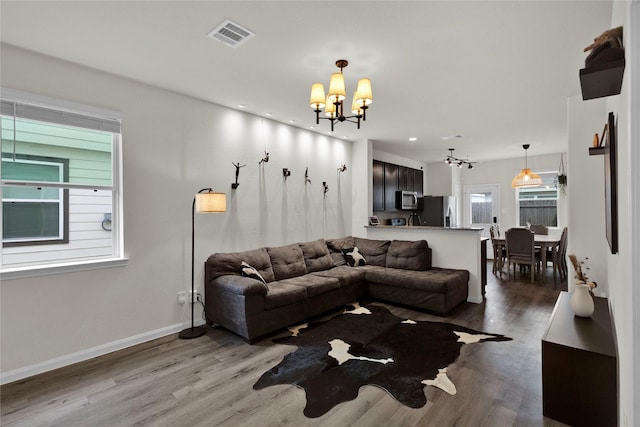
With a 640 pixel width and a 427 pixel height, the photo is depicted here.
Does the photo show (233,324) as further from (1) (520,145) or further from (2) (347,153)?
(1) (520,145)

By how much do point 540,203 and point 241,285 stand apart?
26.3 ft

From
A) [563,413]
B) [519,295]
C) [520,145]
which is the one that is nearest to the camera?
[563,413]

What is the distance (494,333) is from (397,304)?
4.45 feet

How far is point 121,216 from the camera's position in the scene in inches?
127

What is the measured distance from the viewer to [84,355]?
9.64 feet

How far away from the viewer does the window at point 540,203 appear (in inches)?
305

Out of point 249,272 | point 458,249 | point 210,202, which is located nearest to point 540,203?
point 458,249

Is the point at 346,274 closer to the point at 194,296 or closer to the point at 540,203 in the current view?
the point at 194,296

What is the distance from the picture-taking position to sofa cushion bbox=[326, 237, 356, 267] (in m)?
5.22

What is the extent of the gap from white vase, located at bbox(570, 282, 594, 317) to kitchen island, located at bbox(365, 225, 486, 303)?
222cm

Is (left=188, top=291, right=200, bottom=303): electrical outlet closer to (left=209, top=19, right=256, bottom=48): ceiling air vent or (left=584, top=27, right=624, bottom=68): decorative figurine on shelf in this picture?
(left=209, top=19, right=256, bottom=48): ceiling air vent

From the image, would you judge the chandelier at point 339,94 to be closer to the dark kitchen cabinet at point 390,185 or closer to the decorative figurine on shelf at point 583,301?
the decorative figurine on shelf at point 583,301

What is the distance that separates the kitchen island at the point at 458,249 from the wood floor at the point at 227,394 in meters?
1.40

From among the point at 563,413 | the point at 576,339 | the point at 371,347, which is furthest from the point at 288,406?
the point at 576,339
